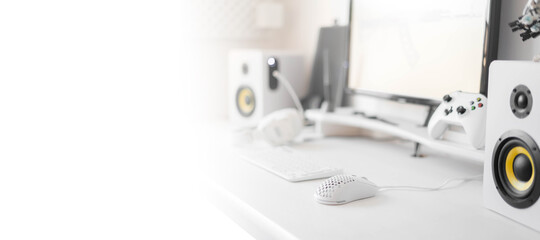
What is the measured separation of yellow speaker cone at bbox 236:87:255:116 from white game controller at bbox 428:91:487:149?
90cm

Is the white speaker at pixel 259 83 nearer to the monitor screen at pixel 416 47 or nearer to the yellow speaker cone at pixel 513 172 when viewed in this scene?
the monitor screen at pixel 416 47

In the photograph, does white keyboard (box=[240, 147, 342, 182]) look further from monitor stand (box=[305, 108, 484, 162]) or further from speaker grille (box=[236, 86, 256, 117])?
speaker grille (box=[236, 86, 256, 117])

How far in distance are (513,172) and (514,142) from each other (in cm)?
6

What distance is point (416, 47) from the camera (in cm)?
137

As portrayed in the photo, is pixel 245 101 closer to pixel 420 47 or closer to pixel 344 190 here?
pixel 420 47

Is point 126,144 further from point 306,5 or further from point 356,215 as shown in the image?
point 356,215

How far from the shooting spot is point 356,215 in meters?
0.87

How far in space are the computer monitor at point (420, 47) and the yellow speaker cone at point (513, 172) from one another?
32 centimetres

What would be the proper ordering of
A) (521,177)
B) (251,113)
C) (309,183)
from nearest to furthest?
(521,177), (309,183), (251,113)

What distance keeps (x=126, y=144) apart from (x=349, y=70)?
0.88 meters

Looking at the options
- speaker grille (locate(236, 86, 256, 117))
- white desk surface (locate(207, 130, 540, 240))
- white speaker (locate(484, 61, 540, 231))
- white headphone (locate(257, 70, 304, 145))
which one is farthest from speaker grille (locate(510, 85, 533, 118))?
speaker grille (locate(236, 86, 256, 117))

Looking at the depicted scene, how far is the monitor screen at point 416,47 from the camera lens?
1185 mm

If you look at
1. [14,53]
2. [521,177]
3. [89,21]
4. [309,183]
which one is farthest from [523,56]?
[14,53]

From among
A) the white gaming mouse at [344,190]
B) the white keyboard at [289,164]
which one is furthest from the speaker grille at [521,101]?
the white keyboard at [289,164]
